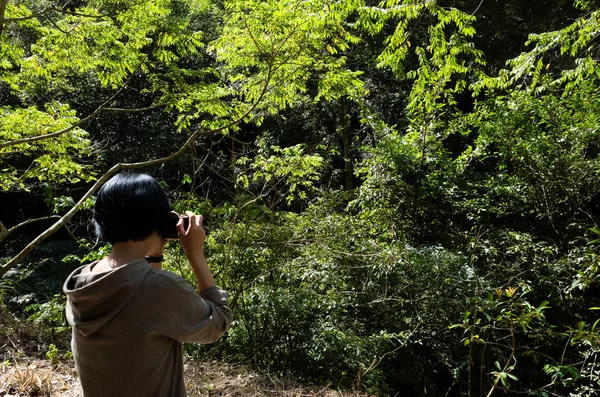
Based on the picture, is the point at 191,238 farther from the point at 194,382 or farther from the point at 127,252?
the point at 194,382

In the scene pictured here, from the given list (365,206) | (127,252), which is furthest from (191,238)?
(365,206)

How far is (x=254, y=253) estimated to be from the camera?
4406 mm

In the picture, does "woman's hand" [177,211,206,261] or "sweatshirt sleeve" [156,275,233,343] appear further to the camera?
"woman's hand" [177,211,206,261]

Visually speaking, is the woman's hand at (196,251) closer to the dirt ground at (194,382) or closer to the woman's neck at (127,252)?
the woman's neck at (127,252)

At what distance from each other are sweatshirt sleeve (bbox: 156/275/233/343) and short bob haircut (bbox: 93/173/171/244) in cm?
15

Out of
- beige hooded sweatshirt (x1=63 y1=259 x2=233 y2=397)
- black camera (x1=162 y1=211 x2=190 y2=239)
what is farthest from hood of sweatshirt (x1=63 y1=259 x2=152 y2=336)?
black camera (x1=162 y1=211 x2=190 y2=239)

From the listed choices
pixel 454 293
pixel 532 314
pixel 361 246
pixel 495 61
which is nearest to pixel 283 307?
pixel 361 246

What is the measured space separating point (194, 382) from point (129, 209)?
2.53 m

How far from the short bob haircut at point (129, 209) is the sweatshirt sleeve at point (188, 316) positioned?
0.50ft

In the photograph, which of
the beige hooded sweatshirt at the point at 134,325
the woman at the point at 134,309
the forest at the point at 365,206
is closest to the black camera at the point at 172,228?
the woman at the point at 134,309

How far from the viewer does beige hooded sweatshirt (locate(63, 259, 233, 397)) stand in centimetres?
104

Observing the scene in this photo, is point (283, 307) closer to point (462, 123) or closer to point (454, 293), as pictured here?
point (454, 293)

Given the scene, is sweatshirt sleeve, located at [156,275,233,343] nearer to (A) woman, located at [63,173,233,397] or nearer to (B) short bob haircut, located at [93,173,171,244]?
(A) woman, located at [63,173,233,397]

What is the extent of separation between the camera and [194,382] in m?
3.25
